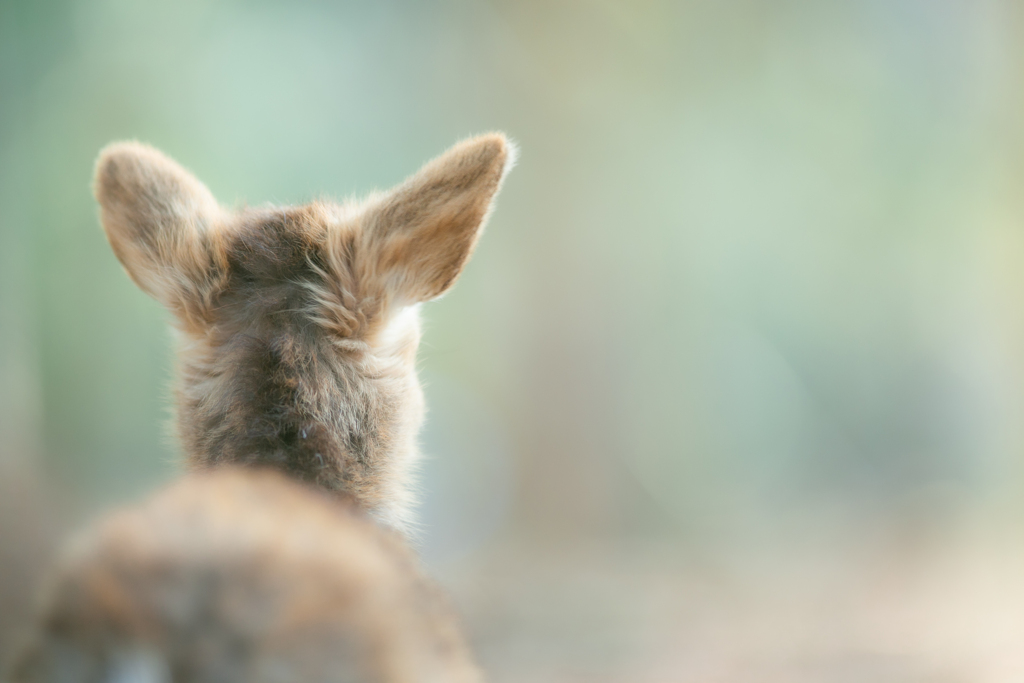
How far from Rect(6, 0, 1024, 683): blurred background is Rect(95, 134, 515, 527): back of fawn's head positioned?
3.81m

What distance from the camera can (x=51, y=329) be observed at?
5082mm

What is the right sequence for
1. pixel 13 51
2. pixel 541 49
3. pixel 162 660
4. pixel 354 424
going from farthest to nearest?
pixel 541 49
pixel 13 51
pixel 354 424
pixel 162 660

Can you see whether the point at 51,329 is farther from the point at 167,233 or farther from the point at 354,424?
the point at 354,424

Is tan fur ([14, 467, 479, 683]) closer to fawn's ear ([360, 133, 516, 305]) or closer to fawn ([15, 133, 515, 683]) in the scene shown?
fawn ([15, 133, 515, 683])

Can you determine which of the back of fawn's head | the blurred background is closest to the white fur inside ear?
the back of fawn's head

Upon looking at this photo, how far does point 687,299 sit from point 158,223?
6792 millimetres

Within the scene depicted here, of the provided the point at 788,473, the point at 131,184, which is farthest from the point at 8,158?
the point at 788,473

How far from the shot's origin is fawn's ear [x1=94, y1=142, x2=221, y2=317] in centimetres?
187

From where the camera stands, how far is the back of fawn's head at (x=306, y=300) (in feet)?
5.70

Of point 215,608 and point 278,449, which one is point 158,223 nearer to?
point 278,449

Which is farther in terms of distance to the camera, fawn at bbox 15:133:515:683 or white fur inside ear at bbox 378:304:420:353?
white fur inside ear at bbox 378:304:420:353

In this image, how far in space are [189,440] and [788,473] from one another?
7.13 metres

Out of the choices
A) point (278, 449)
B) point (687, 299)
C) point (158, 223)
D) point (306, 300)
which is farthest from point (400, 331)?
point (687, 299)

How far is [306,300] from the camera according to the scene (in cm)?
182
